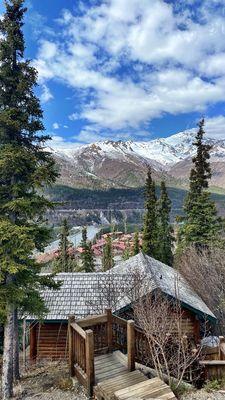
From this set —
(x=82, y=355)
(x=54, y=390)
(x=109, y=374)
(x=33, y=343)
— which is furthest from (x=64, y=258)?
(x=109, y=374)

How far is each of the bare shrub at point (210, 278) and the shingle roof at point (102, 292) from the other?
233cm

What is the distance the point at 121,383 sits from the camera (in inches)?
343

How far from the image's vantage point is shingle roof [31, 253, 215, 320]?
1620 cm

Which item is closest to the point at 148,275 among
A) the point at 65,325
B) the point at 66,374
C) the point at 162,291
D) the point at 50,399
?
the point at 162,291

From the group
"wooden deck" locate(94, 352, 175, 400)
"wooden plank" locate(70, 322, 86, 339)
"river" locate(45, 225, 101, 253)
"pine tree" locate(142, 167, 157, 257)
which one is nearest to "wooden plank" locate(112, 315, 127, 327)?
"wooden deck" locate(94, 352, 175, 400)

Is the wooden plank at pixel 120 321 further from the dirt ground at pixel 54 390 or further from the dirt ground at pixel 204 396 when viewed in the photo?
the dirt ground at pixel 204 396

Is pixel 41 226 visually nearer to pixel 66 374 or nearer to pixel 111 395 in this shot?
pixel 66 374

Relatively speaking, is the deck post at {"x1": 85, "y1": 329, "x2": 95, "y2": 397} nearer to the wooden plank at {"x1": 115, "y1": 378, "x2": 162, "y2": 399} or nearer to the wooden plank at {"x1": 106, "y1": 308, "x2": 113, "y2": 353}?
the wooden plank at {"x1": 115, "y1": 378, "x2": 162, "y2": 399}

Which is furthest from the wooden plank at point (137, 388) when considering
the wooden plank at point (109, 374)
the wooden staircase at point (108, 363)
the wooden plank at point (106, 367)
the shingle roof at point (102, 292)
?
the shingle roof at point (102, 292)

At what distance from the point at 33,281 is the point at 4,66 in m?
7.03

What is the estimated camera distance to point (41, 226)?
1231 cm

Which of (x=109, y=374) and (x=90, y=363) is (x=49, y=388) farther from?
(x=90, y=363)

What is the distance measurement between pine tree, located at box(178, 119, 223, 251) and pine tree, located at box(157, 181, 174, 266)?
5.27 m

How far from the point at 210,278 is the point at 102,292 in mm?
7756
